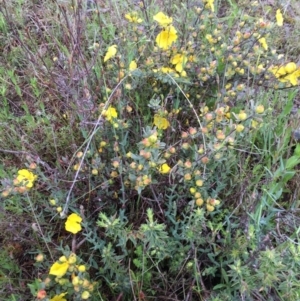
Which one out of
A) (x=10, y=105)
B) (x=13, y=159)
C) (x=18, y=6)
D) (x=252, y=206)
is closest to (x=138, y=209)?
(x=252, y=206)

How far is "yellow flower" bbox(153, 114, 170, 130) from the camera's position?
1550 millimetres

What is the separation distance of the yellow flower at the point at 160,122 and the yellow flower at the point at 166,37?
305mm

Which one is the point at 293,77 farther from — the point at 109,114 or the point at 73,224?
the point at 73,224

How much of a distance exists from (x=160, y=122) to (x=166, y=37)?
0.35m

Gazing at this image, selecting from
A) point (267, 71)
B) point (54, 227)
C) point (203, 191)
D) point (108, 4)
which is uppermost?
point (108, 4)

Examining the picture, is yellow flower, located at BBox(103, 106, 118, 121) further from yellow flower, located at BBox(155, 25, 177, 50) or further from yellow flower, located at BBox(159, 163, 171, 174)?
yellow flower, located at BBox(155, 25, 177, 50)

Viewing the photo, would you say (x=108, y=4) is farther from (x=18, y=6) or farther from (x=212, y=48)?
(x=212, y=48)

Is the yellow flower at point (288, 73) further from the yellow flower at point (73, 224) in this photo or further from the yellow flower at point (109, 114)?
the yellow flower at point (73, 224)

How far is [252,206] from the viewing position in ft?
5.07

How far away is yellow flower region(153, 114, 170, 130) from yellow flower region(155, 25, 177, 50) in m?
0.30

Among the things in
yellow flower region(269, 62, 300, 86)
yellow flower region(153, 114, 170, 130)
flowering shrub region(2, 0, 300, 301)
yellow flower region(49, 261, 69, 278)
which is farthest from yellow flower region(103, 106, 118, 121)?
yellow flower region(269, 62, 300, 86)

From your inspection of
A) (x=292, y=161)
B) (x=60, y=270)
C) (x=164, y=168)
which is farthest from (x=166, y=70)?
(x=60, y=270)

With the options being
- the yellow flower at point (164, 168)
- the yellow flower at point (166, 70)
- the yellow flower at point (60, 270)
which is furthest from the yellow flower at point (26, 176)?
the yellow flower at point (166, 70)

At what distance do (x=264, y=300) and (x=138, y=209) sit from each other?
53cm
